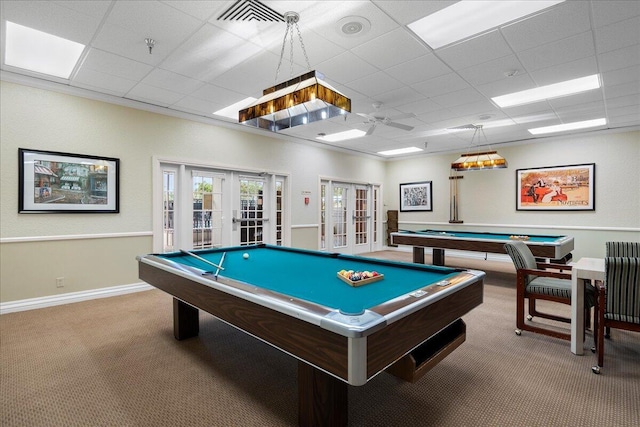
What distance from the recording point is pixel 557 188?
21.2 feet

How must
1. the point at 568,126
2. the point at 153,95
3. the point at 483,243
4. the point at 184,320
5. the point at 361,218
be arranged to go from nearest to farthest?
the point at 184,320 → the point at 153,95 → the point at 483,243 → the point at 568,126 → the point at 361,218

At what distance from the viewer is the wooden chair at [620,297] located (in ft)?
7.32

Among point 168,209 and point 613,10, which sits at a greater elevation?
point 613,10

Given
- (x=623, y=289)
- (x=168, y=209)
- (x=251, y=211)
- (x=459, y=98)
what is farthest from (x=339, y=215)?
(x=623, y=289)

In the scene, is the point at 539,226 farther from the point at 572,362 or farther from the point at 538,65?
the point at 572,362

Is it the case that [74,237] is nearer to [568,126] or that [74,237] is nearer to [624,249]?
[624,249]

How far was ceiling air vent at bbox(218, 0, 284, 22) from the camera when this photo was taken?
232cm

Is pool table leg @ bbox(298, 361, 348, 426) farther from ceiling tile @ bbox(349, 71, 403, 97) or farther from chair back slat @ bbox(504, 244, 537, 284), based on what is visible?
ceiling tile @ bbox(349, 71, 403, 97)

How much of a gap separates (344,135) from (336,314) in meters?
5.53

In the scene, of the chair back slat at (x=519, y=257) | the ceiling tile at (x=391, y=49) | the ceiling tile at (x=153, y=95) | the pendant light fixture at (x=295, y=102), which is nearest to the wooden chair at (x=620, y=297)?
the chair back slat at (x=519, y=257)

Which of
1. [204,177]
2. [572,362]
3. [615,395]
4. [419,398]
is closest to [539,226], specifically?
[572,362]

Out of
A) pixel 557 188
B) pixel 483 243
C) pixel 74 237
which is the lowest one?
pixel 483 243

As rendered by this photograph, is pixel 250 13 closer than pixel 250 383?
No

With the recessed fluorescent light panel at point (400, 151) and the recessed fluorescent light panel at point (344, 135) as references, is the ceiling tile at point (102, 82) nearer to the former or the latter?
the recessed fluorescent light panel at point (344, 135)
